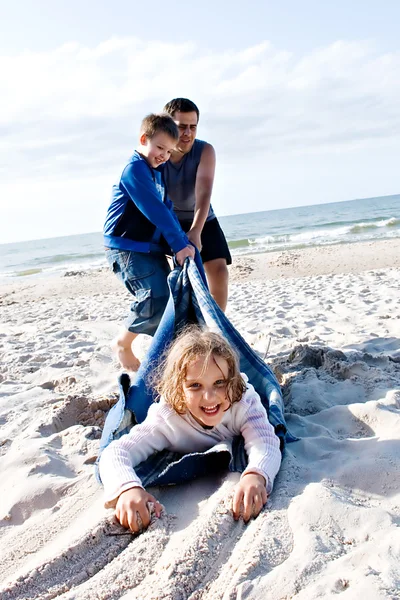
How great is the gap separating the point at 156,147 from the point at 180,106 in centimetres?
58

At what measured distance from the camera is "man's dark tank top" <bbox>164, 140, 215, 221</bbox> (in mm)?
4129

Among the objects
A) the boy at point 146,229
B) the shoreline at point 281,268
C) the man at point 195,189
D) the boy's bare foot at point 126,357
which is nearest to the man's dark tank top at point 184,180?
the man at point 195,189

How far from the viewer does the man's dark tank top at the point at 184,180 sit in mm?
4129

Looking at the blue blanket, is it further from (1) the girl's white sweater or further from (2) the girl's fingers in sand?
(2) the girl's fingers in sand

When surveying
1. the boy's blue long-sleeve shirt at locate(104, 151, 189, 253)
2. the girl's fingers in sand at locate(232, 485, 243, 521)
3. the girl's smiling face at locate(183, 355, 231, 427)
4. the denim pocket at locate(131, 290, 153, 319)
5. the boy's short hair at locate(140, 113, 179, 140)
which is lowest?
the girl's fingers in sand at locate(232, 485, 243, 521)

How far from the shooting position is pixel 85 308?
349 inches

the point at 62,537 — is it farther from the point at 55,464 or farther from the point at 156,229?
the point at 156,229

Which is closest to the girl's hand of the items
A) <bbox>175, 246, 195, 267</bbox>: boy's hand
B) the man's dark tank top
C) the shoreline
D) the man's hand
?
<bbox>175, 246, 195, 267</bbox>: boy's hand

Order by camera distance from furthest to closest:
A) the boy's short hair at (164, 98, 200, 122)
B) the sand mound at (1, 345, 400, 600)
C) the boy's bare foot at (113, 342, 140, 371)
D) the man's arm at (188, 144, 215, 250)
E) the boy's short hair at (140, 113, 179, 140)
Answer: the boy's bare foot at (113, 342, 140, 371), the man's arm at (188, 144, 215, 250), the boy's short hair at (164, 98, 200, 122), the boy's short hair at (140, 113, 179, 140), the sand mound at (1, 345, 400, 600)

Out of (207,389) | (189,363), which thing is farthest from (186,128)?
(207,389)

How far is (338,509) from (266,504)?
0.27 metres

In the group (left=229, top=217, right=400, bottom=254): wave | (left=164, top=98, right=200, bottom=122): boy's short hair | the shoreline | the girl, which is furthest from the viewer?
(left=229, top=217, right=400, bottom=254): wave

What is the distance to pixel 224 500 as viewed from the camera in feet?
6.93

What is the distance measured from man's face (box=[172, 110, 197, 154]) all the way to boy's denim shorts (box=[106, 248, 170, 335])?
882 mm
